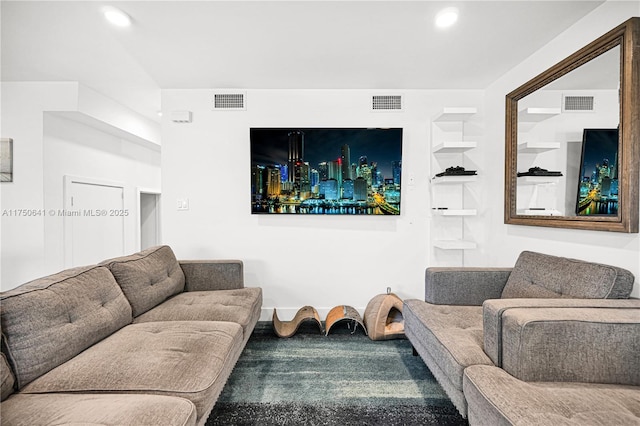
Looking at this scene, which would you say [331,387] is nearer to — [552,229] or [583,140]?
[552,229]

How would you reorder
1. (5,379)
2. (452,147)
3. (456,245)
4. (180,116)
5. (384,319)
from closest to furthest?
(5,379)
(384,319)
(452,147)
(456,245)
(180,116)

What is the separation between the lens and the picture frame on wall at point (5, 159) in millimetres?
3180

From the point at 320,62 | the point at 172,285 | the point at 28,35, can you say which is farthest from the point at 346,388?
the point at 28,35

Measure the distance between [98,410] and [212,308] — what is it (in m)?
1.11

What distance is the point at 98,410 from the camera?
1.05 meters

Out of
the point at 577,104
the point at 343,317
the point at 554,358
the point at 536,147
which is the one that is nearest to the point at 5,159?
the point at 343,317

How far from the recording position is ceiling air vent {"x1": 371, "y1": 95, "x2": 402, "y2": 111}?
3.22 m

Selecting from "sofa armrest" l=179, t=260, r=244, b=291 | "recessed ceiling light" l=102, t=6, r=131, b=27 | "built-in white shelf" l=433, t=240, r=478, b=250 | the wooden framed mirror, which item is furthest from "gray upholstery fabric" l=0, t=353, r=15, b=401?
"built-in white shelf" l=433, t=240, r=478, b=250

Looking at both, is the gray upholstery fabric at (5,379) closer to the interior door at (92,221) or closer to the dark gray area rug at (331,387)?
the dark gray area rug at (331,387)

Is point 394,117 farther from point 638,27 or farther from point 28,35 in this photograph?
point 28,35

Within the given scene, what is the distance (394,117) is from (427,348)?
7.37ft

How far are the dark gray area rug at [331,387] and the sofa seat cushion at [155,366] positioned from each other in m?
0.39

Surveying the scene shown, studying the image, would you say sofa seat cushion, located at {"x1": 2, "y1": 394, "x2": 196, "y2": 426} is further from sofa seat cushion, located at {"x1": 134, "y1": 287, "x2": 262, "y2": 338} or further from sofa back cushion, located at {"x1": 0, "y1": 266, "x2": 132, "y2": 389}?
sofa seat cushion, located at {"x1": 134, "y1": 287, "x2": 262, "y2": 338}

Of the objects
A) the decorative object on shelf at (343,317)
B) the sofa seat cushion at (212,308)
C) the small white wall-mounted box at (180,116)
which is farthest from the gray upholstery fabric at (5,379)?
the small white wall-mounted box at (180,116)
